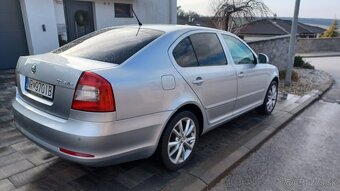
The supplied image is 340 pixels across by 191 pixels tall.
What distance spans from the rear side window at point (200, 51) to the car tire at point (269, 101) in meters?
1.68

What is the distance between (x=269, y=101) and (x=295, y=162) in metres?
1.72

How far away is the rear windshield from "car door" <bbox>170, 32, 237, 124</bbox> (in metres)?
0.37

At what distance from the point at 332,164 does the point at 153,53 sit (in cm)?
262

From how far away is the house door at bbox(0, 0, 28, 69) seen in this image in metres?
7.05

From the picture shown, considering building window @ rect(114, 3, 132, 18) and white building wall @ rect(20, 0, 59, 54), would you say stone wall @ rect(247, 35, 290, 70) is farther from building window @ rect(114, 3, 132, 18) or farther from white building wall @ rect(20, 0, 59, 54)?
white building wall @ rect(20, 0, 59, 54)

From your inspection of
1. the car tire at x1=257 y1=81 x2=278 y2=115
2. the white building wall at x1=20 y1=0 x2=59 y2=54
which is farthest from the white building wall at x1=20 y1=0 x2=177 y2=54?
the car tire at x1=257 y1=81 x2=278 y2=115

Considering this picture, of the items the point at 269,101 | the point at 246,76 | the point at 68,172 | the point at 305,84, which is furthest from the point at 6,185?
the point at 305,84

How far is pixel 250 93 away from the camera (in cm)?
402

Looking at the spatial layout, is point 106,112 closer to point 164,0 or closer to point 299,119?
point 299,119

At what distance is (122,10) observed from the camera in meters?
10.1

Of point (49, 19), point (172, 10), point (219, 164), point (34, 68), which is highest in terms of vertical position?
point (172, 10)

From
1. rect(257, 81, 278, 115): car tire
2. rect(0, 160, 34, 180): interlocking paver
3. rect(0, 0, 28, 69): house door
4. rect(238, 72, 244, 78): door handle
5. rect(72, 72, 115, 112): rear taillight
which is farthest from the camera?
rect(0, 0, 28, 69): house door

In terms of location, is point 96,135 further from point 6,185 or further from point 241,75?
point 241,75

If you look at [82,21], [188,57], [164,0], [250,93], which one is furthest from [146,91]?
[164,0]
